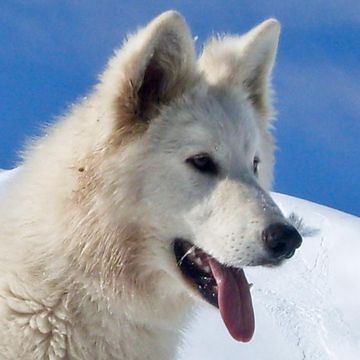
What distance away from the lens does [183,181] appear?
16.4ft

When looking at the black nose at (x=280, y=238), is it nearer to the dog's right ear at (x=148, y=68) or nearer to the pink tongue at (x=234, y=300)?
the pink tongue at (x=234, y=300)

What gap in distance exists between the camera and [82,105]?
17.3 ft

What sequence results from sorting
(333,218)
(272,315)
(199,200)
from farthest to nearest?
(333,218), (272,315), (199,200)

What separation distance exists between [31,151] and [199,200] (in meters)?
0.97

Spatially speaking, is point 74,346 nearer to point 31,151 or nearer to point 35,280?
point 35,280

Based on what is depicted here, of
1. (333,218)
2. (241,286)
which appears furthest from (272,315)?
(241,286)

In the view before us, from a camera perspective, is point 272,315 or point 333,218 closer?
point 272,315

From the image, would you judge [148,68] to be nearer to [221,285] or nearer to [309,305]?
[221,285]

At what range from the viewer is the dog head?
4.82m

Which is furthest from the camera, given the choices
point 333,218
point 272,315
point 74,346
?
point 333,218

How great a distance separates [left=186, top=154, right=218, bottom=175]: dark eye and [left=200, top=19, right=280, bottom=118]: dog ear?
606mm

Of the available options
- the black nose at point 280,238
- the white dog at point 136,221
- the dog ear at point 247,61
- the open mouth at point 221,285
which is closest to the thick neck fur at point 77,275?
the white dog at point 136,221

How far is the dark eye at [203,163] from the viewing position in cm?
505

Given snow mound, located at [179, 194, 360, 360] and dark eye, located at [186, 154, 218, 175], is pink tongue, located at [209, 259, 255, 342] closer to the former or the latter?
dark eye, located at [186, 154, 218, 175]
